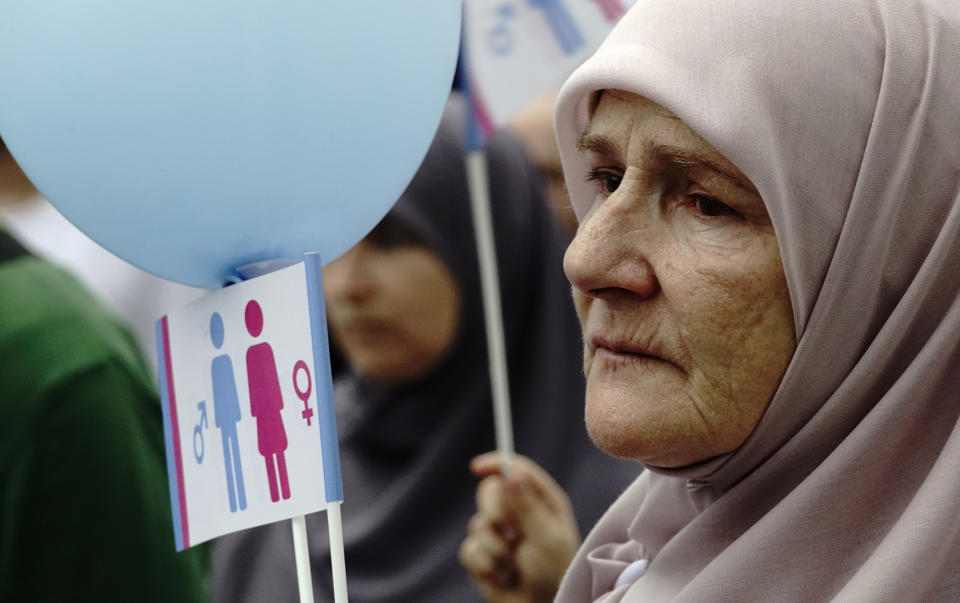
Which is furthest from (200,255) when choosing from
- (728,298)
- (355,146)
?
(728,298)

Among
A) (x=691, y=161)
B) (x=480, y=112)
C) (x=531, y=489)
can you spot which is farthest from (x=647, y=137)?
(x=531, y=489)

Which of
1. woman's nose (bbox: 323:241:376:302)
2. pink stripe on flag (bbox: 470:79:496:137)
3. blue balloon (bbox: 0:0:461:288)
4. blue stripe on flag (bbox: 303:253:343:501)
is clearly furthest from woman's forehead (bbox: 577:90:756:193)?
woman's nose (bbox: 323:241:376:302)

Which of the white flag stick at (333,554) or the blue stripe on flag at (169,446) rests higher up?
the blue stripe on flag at (169,446)

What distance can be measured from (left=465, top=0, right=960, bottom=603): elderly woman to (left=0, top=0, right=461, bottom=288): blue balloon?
0.79 feet

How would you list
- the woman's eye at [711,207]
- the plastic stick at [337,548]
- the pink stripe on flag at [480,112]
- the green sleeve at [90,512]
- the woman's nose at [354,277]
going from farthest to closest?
the woman's nose at [354,277]
the pink stripe on flag at [480,112]
the green sleeve at [90,512]
the woman's eye at [711,207]
the plastic stick at [337,548]

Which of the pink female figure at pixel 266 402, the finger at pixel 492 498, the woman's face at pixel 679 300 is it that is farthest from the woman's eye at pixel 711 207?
the finger at pixel 492 498

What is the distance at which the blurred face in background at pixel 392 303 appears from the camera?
317 cm

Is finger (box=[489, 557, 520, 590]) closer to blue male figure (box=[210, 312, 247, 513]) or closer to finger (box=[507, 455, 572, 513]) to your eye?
finger (box=[507, 455, 572, 513])

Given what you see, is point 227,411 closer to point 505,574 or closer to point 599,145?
point 599,145

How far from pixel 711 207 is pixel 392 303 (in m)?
1.93

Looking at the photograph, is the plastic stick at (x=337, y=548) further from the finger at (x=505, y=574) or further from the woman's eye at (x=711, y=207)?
the finger at (x=505, y=574)

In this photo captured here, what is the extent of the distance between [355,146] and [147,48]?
219mm

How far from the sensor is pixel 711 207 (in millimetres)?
1296

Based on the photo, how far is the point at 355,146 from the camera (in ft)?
4.16
